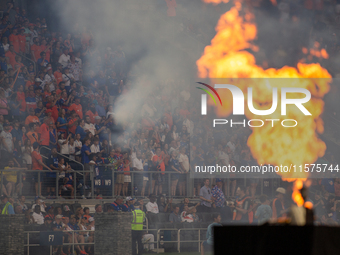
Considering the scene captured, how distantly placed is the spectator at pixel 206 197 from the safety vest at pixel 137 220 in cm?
222

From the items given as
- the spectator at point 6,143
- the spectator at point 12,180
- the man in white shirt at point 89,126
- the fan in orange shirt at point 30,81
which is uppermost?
the fan in orange shirt at point 30,81

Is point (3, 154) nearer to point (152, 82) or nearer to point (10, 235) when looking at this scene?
point (10, 235)

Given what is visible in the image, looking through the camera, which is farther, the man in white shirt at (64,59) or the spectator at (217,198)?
the man in white shirt at (64,59)

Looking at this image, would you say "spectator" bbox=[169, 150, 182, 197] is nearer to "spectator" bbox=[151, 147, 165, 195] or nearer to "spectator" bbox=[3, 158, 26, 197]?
"spectator" bbox=[151, 147, 165, 195]

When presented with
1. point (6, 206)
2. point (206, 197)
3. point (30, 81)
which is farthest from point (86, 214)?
point (30, 81)

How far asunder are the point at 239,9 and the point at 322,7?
466 cm

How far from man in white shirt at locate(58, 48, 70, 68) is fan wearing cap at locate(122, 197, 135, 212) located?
16.4 feet

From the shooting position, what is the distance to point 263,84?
14461 mm

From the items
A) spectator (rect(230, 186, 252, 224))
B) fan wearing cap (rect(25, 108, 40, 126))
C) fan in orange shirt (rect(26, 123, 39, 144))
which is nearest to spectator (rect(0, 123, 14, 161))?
fan in orange shirt (rect(26, 123, 39, 144))

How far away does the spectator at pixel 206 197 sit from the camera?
13.2 meters

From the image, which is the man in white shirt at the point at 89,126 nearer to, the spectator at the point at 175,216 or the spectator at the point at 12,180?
the spectator at the point at 12,180

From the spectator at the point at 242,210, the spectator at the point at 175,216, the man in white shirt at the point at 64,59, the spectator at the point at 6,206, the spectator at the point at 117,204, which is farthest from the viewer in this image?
the man in white shirt at the point at 64,59

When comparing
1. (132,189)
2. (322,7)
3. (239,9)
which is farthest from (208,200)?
(322,7)

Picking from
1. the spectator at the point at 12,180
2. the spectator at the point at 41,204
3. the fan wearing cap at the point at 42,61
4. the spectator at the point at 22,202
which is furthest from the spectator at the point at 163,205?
the fan wearing cap at the point at 42,61
